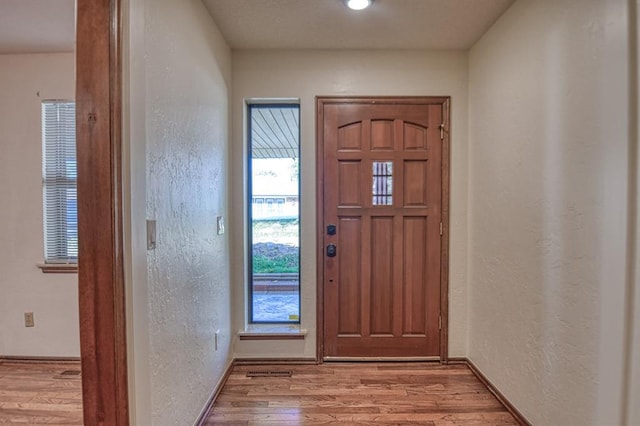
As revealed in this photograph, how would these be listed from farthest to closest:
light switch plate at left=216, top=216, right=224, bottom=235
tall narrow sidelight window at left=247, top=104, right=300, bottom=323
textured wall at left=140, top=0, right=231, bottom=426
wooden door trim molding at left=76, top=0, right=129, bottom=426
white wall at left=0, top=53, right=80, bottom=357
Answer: tall narrow sidelight window at left=247, top=104, right=300, bottom=323, white wall at left=0, top=53, right=80, bottom=357, light switch plate at left=216, top=216, right=224, bottom=235, textured wall at left=140, top=0, right=231, bottom=426, wooden door trim molding at left=76, top=0, right=129, bottom=426

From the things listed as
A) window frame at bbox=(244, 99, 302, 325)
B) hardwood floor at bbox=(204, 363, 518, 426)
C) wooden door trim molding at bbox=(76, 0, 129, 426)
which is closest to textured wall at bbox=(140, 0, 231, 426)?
wooden door trim molding at bbox=(76, 0, 129, 426)

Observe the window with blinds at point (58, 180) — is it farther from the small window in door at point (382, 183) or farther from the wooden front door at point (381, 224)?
the small window in door at point (382, 183)

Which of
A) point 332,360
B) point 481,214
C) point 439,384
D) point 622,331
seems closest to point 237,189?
point 332,360

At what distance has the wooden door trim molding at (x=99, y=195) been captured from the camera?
3.78ft

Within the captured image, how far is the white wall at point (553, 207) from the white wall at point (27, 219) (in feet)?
10.5

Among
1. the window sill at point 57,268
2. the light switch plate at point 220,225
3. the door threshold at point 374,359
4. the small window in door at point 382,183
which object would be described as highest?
the small window in door at point 382,183

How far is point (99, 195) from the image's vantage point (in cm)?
115

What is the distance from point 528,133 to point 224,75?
81.6 inches

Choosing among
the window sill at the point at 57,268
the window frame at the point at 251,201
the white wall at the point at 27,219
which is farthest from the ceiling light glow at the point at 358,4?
the window sill at the point at 57,268

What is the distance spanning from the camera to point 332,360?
2719 millimetres

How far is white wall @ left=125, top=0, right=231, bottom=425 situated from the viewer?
1284 millimetres

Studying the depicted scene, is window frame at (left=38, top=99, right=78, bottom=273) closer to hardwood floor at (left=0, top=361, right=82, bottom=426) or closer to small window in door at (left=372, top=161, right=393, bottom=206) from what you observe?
hardwood floor at (left=0, top=361, right=82, bottom=426)

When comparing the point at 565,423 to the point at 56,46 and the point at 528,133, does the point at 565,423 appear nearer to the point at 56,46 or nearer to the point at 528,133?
the point at 528,133

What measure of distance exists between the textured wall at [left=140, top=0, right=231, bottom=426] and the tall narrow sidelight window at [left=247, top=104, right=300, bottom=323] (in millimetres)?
467
